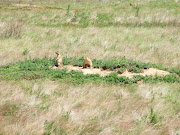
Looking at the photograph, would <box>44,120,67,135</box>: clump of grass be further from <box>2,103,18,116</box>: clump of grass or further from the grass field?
<box>2,103,18,116</box>: clump of grass

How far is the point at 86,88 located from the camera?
265 inches

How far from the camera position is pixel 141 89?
22.2 ft

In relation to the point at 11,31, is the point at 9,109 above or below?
below

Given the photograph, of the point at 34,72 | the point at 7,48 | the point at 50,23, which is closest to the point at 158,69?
the point at 34,72

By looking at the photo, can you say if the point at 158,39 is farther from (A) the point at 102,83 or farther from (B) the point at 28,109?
(B) the point at 28,109

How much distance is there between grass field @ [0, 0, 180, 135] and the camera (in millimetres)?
4711

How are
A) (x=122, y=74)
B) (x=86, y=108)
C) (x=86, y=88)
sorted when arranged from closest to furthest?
(x=86, y=108), (x=86, y=88), (x=122, y=74)

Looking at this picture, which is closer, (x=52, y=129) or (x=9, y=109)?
(x=52, y=129)

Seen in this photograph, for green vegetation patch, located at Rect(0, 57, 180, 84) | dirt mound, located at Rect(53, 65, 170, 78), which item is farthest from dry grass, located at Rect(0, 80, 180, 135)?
dirt mound, located at Rect(53, 65, 170, 78)

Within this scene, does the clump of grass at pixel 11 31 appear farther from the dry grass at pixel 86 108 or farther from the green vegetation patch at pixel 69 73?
the dry grass at pixel 86 108

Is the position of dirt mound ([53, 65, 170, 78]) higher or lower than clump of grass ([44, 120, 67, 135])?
lower

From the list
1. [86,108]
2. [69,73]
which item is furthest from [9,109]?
[69,73]

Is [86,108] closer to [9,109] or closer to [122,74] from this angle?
[9,109]

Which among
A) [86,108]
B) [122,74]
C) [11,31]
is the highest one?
[11,31]
